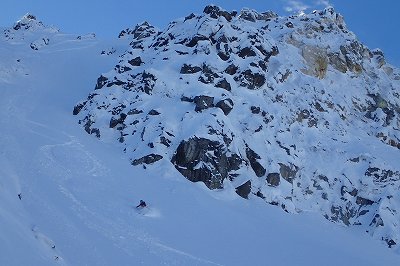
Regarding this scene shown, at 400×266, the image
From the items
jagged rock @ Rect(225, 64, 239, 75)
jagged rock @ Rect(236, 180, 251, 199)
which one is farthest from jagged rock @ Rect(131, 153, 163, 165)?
jagged rock @ Rect(225, 64, 239, 75)

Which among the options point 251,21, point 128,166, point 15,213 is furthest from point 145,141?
point 251,21

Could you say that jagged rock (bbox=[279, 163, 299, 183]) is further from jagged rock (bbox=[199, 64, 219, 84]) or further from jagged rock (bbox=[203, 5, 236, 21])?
jagged rock (bbox=[203, 5, 236, 21])

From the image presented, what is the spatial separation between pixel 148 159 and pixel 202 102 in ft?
21.5

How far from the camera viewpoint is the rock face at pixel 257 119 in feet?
97.9

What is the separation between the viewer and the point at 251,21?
56219 mm

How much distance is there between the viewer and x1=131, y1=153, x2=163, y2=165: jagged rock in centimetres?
2806

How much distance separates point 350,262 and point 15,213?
17249mm

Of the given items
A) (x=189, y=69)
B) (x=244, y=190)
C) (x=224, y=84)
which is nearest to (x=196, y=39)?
(x=189, y=69)

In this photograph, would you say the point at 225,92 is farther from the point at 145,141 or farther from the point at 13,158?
the point at 13,158

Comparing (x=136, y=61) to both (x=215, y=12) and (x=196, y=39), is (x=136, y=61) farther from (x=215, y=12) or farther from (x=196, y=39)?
(x=215, y=12)

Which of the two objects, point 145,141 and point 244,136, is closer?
point 145,141

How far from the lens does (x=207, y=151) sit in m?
28.8

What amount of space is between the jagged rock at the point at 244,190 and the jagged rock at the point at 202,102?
20.4 feet

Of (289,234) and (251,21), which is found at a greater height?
(251,21)
